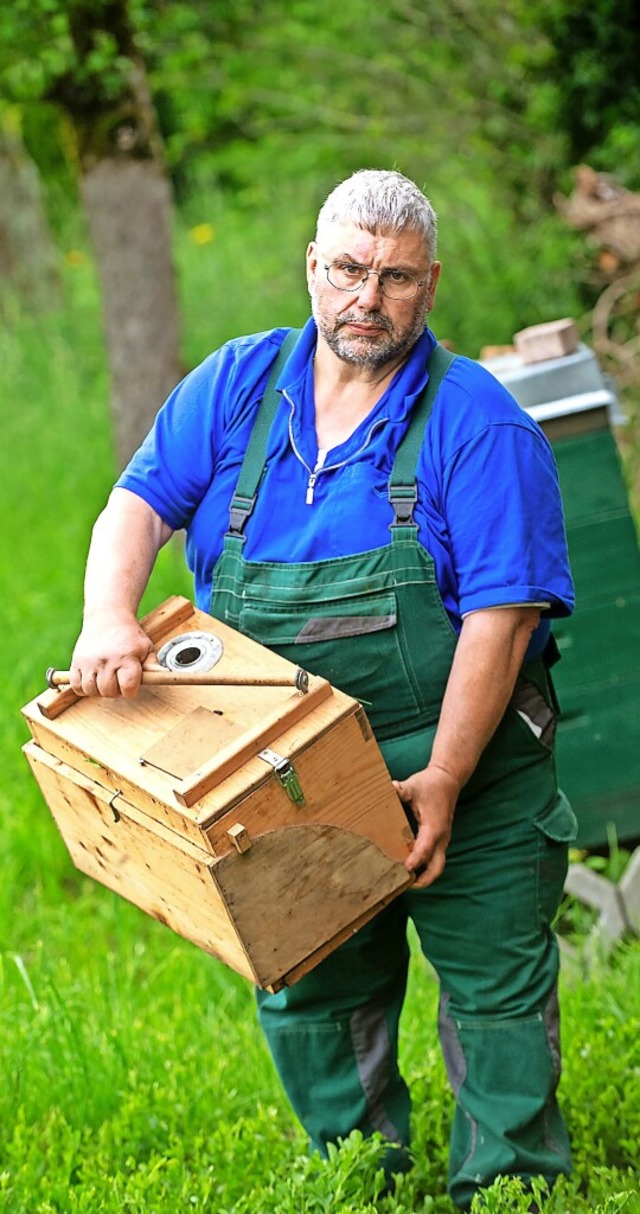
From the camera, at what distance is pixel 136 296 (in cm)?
738

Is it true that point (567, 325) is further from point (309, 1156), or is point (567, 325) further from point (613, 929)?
point (309, 1156)

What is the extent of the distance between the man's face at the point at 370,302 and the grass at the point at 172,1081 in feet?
4.97

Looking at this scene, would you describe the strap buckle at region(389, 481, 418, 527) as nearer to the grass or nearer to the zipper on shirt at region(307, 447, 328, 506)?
the zipper on shirt at region(307, 447, 328, 506)

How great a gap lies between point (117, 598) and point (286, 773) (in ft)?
1.82

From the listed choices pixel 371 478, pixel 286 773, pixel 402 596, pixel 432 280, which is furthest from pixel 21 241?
pixel 286 773

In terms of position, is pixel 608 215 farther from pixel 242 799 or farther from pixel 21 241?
pixel 21 241

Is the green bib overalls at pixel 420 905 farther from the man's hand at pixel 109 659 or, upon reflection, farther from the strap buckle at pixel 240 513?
the man's hand at pixel 109 659

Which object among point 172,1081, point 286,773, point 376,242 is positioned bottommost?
point 172,1081

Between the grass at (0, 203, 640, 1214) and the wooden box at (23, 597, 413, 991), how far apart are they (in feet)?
2.06

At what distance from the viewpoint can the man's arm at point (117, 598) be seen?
2.70m

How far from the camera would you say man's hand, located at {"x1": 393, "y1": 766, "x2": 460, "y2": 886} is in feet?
8.96

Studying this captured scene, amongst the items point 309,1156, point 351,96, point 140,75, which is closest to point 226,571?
point 309,1156

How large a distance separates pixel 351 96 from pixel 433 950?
25.2ft

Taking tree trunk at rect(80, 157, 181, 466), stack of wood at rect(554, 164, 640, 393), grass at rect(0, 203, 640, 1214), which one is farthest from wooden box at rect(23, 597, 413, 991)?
tree trunk at rect(80, 157, 181, 466)
